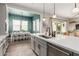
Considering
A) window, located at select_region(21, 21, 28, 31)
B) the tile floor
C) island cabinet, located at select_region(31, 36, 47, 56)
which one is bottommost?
the tile floor

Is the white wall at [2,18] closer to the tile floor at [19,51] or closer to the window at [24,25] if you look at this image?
the tile floor at [19,51]

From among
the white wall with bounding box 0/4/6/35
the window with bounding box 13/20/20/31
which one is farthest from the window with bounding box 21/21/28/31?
the white wall with bounding box 0/4/6/35

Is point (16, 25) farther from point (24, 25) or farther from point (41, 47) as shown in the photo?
point (41, 47)

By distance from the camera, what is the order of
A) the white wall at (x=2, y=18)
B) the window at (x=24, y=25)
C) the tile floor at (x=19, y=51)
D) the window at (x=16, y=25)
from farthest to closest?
the window at (x=24, y=25)
the window at (x=16, y=25)
the white wall at (x=2, y=18)
the tile floor at (x=19, y=51)

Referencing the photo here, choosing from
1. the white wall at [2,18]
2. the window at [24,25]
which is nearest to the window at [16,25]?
the window at [24,25]

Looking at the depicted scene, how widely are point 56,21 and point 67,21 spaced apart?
1.51 m

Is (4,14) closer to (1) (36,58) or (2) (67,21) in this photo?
(1) (36,58)

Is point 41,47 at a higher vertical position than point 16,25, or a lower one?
lower

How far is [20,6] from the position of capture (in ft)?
17.4

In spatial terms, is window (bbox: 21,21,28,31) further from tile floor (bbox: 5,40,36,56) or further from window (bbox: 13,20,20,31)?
tile floor (bbox: 5,40,36,56)

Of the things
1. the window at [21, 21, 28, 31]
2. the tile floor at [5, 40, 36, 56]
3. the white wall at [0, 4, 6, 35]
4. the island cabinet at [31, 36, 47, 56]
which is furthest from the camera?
the window at [21, 21, 28, 31]

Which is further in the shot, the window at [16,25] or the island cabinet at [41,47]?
the window at [16,25]

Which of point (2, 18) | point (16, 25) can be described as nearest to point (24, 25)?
point (16, 25)

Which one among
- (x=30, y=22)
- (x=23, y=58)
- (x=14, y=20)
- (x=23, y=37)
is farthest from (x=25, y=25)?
(x=23, y=58)
